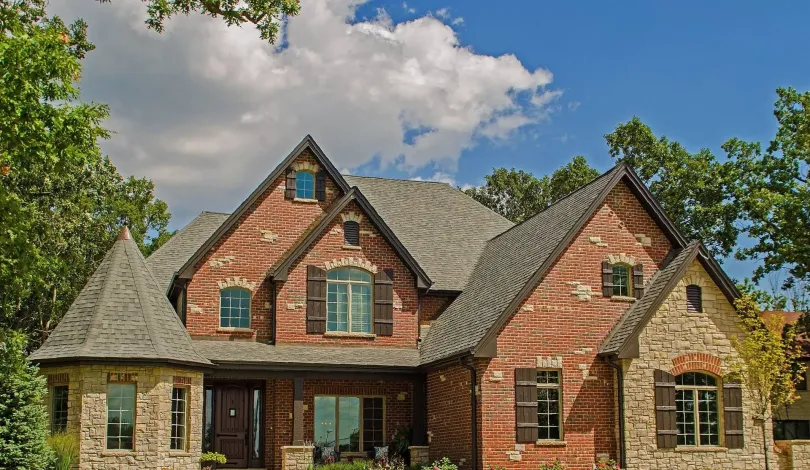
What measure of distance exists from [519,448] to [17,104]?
12.9m

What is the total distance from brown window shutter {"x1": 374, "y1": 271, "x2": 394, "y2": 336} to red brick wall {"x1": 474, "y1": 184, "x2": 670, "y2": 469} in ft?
14.2

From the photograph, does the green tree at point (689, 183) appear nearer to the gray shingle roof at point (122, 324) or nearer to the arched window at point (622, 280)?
the arched window at point (622, 280)

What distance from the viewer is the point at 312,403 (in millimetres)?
24469

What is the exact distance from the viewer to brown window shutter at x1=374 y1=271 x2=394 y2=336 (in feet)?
83.0

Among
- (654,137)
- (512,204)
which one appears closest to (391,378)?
(654,137)

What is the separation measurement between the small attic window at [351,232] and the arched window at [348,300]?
2.46 feet

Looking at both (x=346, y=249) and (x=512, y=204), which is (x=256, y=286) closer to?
(x=346, y=249)

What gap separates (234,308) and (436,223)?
25.7 feet

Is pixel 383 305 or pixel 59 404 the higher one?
pixel 383 305

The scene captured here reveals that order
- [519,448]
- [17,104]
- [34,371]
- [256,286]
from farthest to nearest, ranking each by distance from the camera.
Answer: [256,286]
[519,448]
[34,371]
[17,104]

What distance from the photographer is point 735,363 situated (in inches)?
885

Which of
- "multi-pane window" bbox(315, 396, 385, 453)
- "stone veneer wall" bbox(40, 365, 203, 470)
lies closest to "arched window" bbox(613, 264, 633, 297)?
"multi-pane window" bbox(315, 396, 385, 453)

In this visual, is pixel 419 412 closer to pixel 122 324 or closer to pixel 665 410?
pixel 665 410

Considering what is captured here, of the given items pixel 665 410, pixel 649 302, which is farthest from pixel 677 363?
pixel 649 302
